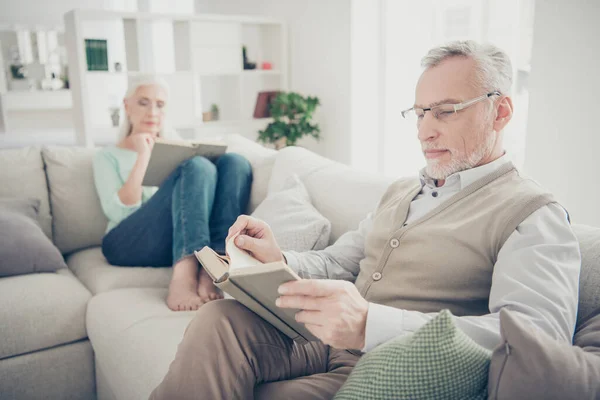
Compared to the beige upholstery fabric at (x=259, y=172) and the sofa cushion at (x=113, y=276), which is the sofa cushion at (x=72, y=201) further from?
the beige upholstery fabric at (x=259, y=172)

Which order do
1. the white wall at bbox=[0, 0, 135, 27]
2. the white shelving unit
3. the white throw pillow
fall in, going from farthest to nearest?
the white wall at bbox=[0, 0, 135, 27] → the white shelving unit → the white throw pillow

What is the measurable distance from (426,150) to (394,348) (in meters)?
0.60

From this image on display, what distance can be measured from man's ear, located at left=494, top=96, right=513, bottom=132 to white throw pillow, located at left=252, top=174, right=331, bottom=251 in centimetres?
69

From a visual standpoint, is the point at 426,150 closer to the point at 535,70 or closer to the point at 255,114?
the point at 535,70

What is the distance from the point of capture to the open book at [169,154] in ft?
6.63

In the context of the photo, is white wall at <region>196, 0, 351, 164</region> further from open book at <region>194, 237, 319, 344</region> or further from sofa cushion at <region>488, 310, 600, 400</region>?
sofa cushion at <region>488, 310, 600, 400</region>

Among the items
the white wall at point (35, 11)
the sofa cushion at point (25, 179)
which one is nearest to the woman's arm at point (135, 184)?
the sofa cushion at point (25, 179)

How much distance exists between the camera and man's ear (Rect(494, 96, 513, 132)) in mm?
1233

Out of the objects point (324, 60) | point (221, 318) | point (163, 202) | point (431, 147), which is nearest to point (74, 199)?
point (163, 202)

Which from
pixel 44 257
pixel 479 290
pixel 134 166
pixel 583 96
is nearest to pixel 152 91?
pixel 134 166

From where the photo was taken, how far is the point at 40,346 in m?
1.86

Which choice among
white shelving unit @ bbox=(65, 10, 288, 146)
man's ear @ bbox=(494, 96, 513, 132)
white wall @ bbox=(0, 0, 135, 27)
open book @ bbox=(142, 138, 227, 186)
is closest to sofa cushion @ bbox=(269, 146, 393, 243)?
open book @ bbox=(142, 138, 227, 186)

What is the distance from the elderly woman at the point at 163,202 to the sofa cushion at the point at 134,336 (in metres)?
0.10

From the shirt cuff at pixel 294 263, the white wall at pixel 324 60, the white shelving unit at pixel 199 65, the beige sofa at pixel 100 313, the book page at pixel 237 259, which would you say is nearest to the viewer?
the book page at pixel 237 259
